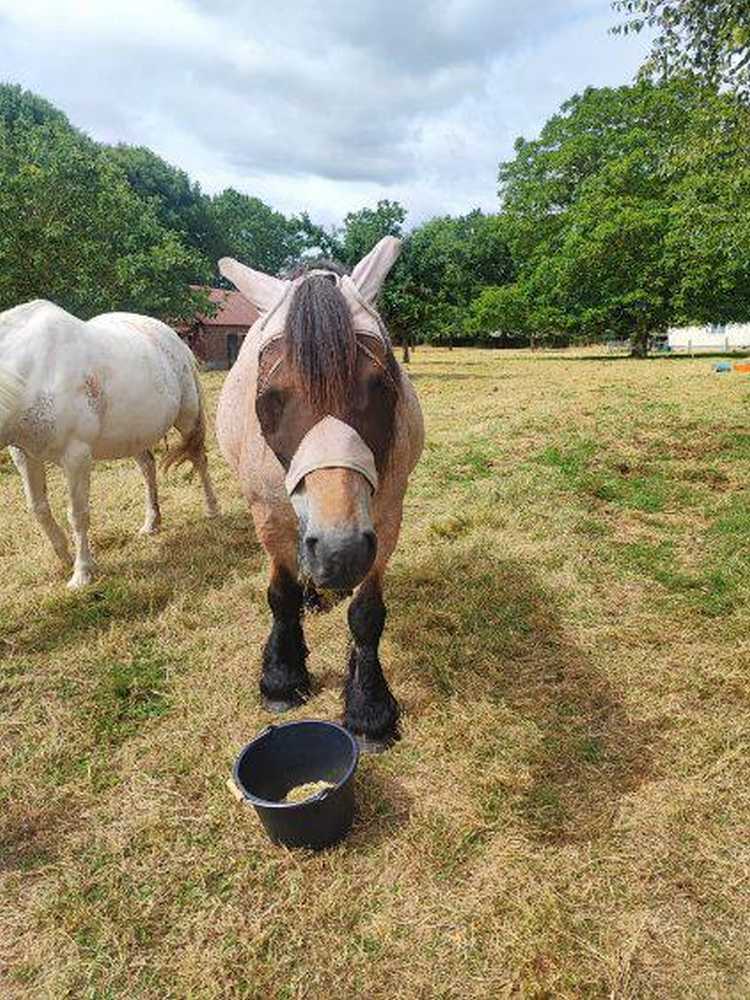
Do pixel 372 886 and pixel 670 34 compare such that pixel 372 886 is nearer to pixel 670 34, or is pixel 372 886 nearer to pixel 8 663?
pixel 8 663

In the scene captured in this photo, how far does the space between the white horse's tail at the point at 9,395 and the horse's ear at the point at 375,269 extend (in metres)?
2.44

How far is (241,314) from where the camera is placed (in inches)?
1624

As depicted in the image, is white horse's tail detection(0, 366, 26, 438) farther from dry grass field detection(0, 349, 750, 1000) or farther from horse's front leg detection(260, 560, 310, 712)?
horse's front leg detection(260, 560, 310, 712)

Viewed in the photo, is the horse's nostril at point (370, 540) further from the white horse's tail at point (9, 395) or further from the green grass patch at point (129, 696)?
the white horse's tail at point (9, 395)

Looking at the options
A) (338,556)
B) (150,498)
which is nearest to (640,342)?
(150,498)

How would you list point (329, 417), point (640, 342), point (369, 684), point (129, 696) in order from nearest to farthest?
point (329, 417) < point (369, 684) < point (129, 696) < point (640, 342)

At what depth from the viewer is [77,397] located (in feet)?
13.8

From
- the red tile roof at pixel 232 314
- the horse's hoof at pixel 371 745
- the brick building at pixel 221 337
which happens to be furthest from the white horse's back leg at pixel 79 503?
the red tile roof at pixel 232 314

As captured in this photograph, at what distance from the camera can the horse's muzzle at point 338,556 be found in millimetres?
1817

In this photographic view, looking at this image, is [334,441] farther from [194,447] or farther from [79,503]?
[194,447]

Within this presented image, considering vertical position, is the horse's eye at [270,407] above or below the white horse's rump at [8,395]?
above

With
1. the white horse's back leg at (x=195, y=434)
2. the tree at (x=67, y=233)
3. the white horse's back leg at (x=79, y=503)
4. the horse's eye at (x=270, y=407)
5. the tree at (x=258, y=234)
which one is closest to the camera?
the horse's eye at (x=270, y=407)

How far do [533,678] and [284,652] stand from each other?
1.35 metres

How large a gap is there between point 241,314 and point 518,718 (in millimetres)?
41887
